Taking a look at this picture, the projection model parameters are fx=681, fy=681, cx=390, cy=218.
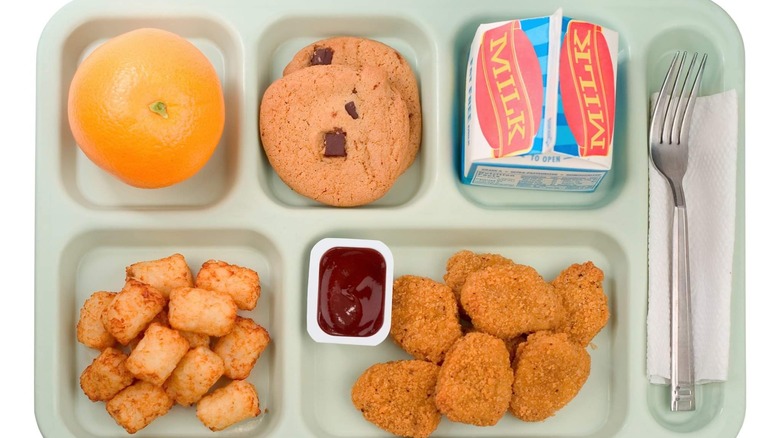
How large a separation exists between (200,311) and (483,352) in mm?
785

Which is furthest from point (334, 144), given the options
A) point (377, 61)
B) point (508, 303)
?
point (508, 303)

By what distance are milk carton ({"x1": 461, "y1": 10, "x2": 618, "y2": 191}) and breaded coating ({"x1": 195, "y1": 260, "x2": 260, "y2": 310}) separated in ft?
2.40

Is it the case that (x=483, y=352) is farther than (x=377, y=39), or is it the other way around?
(x=377, y=39)

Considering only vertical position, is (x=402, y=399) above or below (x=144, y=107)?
below

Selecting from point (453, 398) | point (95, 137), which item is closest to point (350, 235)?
point (453, 398)

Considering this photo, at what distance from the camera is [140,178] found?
5.92 feet

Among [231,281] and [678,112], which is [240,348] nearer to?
[231,281]

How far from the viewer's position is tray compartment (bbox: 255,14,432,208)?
2092 millimetres

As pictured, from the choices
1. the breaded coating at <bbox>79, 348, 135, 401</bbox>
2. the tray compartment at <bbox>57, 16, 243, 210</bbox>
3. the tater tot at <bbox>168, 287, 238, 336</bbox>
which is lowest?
the breaded coating at <bbox>79, 348, 135, 401</bbox>

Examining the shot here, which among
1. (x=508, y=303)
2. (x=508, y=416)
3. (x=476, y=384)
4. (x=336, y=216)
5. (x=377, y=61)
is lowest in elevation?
(x=508, y=416)

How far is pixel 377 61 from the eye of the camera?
6.91 ft

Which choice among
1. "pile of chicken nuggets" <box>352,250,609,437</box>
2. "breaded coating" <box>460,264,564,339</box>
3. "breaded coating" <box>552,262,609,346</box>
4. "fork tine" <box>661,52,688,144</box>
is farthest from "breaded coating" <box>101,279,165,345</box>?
"fork tine" <box>661,52,688,144</box>

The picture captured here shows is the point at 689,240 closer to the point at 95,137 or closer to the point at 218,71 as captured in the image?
the point at 218,71

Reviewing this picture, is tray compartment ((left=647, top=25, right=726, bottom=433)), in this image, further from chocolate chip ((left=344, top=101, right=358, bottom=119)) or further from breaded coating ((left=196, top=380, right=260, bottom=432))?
breaded coating ((left=196, top=380, right=260, bottom=432))
